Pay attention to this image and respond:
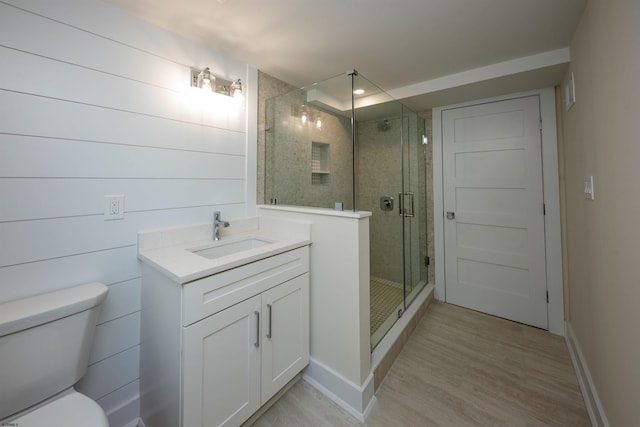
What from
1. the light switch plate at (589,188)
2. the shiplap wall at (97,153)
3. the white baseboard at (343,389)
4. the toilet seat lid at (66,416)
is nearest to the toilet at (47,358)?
the toilet seat lid at (66,416)

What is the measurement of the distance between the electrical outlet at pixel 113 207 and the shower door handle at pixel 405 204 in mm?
2145

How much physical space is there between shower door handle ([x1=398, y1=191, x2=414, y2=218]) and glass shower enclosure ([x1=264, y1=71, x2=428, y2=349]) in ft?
0.03

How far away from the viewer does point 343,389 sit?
4.71ft

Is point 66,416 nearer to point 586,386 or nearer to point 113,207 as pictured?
point 113,207

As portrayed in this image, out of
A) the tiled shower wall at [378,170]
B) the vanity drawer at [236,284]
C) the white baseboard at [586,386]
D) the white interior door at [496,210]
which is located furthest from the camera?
the white interior door at [496,210]

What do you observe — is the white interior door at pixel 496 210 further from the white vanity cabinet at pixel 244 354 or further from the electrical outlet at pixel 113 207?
the electrical outlet at pixel 113 207

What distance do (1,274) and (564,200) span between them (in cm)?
357

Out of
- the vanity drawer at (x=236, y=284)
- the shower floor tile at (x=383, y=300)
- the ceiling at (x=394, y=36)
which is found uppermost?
the ceiling at (x=394, y=36)

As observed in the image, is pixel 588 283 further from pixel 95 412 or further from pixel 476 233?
pixel 95 412

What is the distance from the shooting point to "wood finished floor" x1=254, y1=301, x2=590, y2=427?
135 cm

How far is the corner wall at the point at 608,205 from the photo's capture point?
92 centimetres

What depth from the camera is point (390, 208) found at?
2.39 metres

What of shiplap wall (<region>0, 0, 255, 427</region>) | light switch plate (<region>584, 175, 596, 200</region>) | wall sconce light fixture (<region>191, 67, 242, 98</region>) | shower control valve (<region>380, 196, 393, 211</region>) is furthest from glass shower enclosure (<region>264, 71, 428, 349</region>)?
light switch plate (<region>584, 175, 596, 200</region>)

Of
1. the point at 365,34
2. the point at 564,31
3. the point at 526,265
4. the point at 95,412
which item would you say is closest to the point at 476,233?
the point at 526,265
